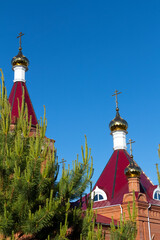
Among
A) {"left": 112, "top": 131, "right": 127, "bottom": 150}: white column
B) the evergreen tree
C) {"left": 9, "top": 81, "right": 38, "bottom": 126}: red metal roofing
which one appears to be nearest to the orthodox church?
{"left": 9, "top": 81, "right": 38, "bottom": 126}: red metal roofing

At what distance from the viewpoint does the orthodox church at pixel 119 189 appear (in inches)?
559

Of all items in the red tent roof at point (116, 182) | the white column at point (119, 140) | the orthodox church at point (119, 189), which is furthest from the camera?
the white column at point (119, 140)

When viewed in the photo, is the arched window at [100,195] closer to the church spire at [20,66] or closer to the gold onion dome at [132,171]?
the gold onion dome at [132,171]

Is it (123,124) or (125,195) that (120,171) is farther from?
(123,124)

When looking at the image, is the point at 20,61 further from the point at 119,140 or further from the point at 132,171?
the point at 132,171

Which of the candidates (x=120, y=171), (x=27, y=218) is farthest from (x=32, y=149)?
(x=120, y=171)

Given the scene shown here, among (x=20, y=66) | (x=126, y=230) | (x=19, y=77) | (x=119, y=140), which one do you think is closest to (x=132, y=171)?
(x=119, y=140)

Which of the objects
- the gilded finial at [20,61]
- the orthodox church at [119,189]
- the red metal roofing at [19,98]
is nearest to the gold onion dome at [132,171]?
the orthodox church at [119,189]

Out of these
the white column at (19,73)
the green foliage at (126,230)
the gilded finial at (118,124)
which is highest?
the white column at (19,73)

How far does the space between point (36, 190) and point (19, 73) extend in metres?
9.38

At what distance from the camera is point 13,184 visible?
262 inches

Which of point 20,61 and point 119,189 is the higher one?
point 20,61

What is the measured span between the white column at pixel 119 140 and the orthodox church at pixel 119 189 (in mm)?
559

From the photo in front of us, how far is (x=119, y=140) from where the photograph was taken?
1828cm
